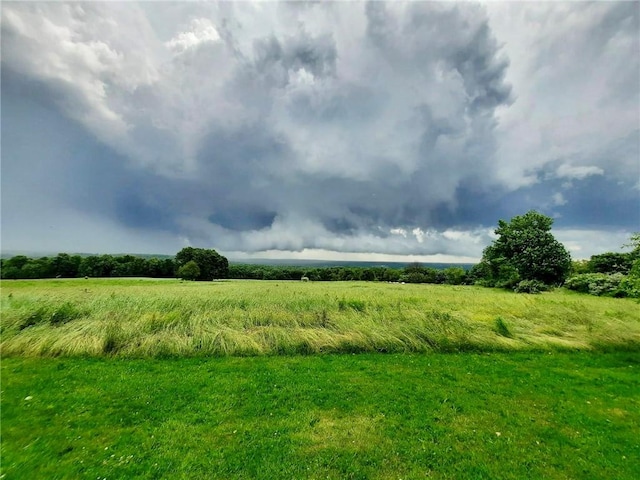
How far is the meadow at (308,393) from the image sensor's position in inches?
166

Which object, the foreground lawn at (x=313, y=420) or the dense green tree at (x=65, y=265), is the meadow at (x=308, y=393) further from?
the dense green tree at (x=65, y=265)

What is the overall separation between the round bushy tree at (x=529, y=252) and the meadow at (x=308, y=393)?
2590 cm

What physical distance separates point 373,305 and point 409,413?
816cm

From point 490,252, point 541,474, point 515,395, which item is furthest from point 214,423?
point 490,252

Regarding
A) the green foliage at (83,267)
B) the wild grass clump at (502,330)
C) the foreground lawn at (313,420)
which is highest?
the green foliage at (83,267)

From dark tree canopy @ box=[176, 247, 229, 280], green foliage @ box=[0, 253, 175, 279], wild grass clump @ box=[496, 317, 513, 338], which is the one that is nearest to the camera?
wild grass clump @ box=[496, 317, 513, 338]

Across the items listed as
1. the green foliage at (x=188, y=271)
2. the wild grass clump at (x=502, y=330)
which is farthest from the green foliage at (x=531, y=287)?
the green foliage at (x=188, y=271)

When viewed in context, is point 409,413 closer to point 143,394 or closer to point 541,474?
point 541,474

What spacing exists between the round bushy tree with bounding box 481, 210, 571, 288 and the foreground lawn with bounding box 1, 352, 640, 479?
104ft

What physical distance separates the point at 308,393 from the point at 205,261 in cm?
6442

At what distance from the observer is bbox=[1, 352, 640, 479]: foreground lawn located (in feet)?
13.5

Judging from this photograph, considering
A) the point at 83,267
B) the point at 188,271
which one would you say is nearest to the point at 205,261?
the point at 188,271

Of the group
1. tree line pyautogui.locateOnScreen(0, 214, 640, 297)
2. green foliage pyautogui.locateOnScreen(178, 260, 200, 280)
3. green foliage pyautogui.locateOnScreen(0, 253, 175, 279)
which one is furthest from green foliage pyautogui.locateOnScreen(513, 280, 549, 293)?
green foliage pyautogui.locateOnScreen(178, 260, 200, 280)

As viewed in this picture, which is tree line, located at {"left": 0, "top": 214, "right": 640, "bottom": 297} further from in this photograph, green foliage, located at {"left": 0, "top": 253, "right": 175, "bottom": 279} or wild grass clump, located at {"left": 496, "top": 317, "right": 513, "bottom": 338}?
wild grass clump, located at {"left": 496, "top": 317, "right": 513, "bottom": 338}
